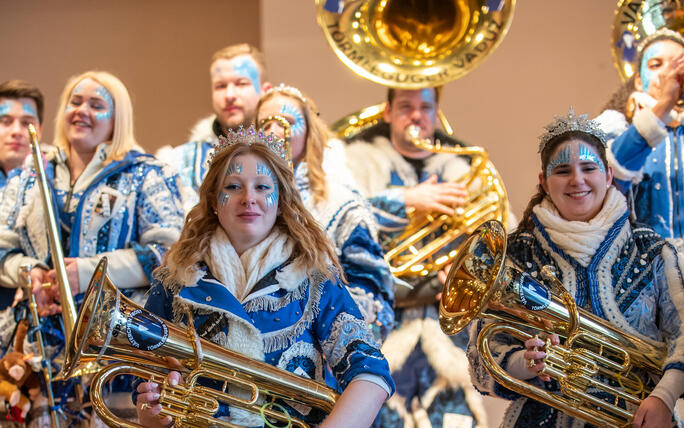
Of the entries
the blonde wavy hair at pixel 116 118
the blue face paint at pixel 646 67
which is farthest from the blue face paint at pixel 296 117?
the blue face paint at pixel 646 67

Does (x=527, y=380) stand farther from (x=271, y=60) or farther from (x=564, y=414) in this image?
(x=271, y=60)

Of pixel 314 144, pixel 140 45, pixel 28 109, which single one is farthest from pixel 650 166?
pixel 140 45

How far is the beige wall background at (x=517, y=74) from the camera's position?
5.07m

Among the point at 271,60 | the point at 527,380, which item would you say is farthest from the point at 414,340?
the point at 271,60

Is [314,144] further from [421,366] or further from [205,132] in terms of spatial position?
A: [421,366]

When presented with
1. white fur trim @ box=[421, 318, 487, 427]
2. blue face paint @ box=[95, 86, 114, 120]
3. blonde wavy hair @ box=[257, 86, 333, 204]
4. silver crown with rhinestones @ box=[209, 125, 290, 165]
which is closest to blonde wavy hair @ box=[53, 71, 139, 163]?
blue face paint @ box=[95, 86, 114, 120]

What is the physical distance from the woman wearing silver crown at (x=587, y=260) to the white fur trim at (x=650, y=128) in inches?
26.1

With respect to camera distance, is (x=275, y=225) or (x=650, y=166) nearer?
Result: (x=275, y=225)

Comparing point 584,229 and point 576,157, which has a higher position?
point 576,157

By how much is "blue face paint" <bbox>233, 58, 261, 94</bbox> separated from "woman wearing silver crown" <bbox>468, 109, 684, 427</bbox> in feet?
5.85

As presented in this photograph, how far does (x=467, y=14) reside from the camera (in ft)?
13.8

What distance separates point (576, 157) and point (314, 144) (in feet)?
3.83

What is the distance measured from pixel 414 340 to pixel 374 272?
2.27ft

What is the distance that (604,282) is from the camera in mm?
2568
